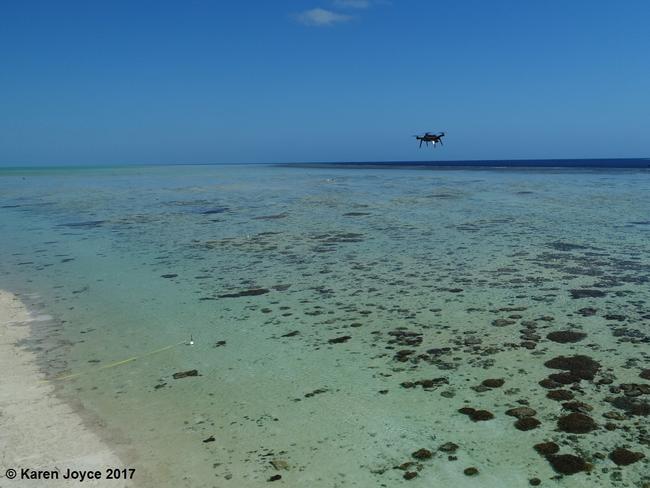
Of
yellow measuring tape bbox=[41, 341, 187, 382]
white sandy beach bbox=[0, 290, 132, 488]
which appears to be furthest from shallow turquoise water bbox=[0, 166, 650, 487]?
white sandy beach bbox=[0, 290, 132, 488]

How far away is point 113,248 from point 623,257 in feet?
38.2

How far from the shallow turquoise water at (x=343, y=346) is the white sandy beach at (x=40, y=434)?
188 millimetres

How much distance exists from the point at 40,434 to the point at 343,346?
317cm

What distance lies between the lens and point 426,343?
611 centimetres

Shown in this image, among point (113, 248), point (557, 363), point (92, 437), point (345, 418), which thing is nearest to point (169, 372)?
point (92, 437)

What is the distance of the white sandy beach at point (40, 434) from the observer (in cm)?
380

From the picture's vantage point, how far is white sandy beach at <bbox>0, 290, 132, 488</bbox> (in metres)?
3.80

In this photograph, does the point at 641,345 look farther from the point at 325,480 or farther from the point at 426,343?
the point at 325,480

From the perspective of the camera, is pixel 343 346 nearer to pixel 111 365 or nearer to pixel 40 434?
pixel 111 365

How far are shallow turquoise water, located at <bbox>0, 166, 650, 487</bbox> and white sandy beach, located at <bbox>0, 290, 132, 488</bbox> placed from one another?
19 centimetres

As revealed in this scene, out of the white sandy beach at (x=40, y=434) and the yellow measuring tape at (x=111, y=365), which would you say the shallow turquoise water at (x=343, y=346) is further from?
the white sandy beach at (x=40, y=434)

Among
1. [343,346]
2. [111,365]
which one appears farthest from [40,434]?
[343,346]

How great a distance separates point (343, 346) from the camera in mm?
6145

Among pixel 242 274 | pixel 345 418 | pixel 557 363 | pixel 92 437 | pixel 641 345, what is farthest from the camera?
pixel 242 274
